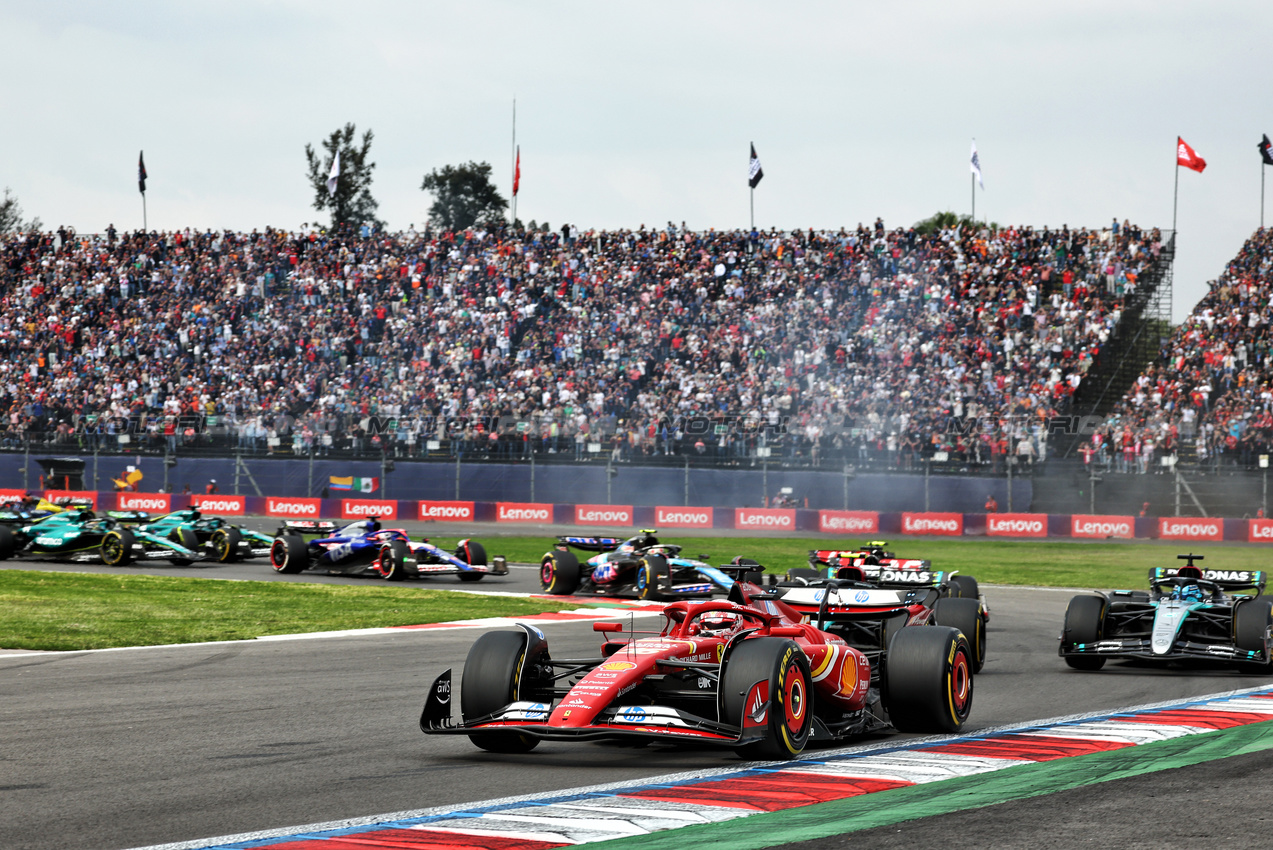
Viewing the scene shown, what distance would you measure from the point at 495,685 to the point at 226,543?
809 inches

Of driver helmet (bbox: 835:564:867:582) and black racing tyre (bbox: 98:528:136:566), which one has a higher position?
driver helmet (bbox: 835:564:867:582)

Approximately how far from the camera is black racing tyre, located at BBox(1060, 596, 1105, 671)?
13.7m

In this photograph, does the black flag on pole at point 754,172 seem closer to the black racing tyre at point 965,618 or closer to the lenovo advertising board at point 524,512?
the lenovo advertising board at point 524,512

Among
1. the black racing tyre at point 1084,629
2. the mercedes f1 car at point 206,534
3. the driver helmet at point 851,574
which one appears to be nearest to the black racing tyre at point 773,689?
the driver helmet at point 851,574

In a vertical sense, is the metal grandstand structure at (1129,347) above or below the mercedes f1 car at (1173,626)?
above

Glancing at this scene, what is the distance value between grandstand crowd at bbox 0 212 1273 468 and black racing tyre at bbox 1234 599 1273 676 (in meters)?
23.4

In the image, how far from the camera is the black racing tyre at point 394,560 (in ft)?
80.2

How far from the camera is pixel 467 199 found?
8931 cm

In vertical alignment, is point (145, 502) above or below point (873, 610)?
below

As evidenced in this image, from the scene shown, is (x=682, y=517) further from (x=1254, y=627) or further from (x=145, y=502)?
(x=1254, y=627)

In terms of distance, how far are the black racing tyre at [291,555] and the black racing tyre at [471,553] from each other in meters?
3.06

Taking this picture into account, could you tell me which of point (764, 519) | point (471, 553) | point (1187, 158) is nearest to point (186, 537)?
point (471, 553)

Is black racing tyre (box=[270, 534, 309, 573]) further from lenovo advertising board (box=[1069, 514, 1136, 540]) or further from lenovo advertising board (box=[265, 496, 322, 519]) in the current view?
lenovo advertising board (box=[1069, 514, 1136, 540])

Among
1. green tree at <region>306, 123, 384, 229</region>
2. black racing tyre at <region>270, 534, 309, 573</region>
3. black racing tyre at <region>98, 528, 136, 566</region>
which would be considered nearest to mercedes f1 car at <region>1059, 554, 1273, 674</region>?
black racing tyre at <region>270, 534, 309, 573</region>
